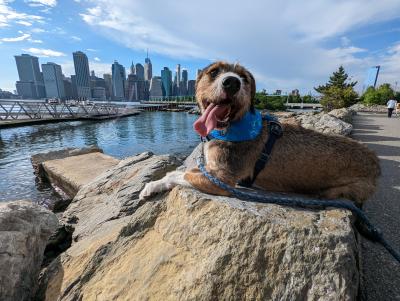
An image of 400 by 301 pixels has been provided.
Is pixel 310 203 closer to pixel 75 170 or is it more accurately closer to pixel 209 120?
pixel 209 120

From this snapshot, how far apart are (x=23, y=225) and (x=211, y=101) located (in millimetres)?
3710

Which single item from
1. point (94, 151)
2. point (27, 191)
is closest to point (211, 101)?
point (27, 191)

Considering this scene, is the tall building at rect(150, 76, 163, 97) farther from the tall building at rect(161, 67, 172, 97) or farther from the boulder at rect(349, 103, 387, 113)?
the boulder at rect(349, 103, 387, 113)

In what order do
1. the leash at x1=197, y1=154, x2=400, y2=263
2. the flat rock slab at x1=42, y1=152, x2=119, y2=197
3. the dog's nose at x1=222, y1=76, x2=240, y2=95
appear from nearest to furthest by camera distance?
the leash at x1=197, y1=154, x2=400, y2=263, the dog's nose at x1=222, y1=76, x2=240, y2=95, the flat rock slab at x1=42, y1=152, x2=119, y2=197

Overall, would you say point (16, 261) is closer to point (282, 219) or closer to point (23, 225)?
point (23, 225)

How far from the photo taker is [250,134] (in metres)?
3.37

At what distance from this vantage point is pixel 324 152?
3258 millimetres

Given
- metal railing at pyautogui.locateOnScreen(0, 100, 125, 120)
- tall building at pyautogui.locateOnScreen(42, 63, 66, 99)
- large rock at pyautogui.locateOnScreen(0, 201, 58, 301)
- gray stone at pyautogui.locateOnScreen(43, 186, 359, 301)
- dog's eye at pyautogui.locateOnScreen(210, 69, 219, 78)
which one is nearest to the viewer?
gray stone at pyautogui.locateOnScreen(43, 186, 359, 301)

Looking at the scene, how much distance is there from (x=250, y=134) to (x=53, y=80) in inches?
8802

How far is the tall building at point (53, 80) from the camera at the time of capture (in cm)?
18200

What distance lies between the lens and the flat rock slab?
34.4ft

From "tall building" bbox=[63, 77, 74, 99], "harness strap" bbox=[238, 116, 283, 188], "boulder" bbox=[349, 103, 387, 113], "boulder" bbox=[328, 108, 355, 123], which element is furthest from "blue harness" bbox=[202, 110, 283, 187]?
"tall building" bbox=[63, 77, 74, 99]

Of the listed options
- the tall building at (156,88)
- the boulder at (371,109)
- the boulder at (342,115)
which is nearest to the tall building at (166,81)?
the tall building at (156,88)

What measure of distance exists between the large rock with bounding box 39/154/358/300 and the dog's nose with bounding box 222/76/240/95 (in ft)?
4.50
